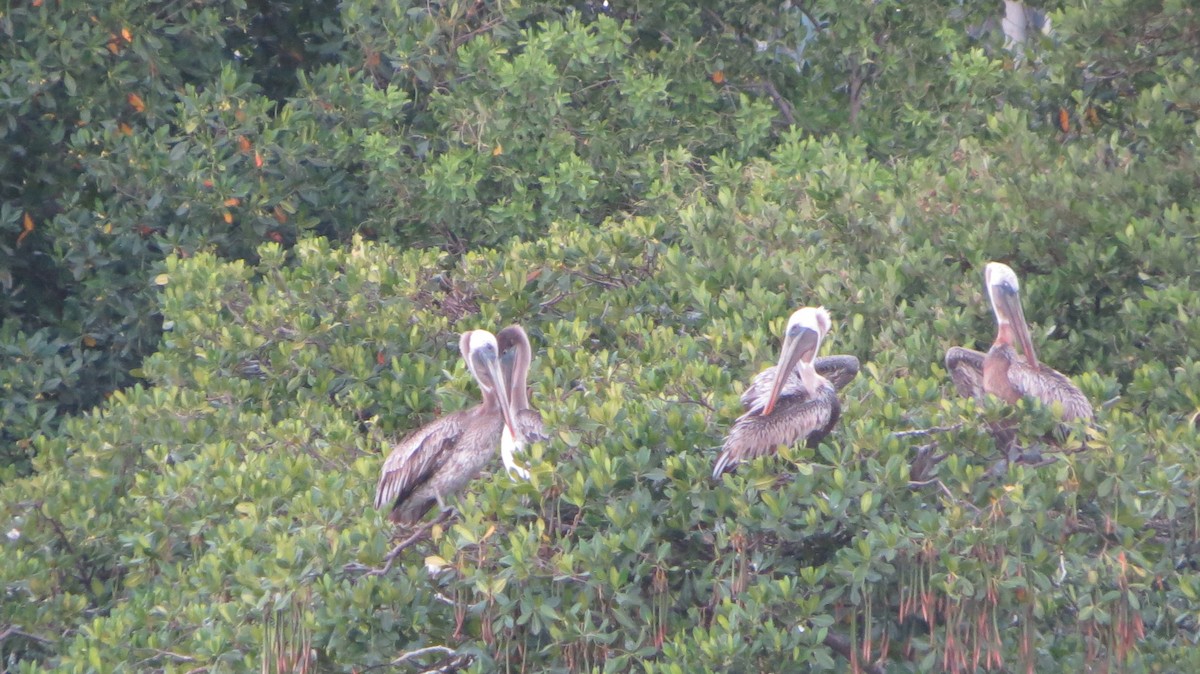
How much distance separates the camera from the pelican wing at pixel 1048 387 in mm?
5488

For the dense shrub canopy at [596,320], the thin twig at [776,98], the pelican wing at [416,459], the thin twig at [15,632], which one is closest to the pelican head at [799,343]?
the dense shrub canopy at [596,320]

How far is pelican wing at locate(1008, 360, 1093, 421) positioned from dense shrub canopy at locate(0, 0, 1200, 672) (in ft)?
1.00

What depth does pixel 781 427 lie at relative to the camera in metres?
4.98

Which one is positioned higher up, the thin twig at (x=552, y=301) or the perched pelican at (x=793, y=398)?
the perched pelican at (x=793, y=398)

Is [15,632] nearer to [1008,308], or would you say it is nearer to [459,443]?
[459,443]

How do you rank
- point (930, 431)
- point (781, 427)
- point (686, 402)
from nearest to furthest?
1. point (930, 431)
2. point (781, 427)
3. point (686, 402)

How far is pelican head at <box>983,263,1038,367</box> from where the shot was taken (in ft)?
19.9

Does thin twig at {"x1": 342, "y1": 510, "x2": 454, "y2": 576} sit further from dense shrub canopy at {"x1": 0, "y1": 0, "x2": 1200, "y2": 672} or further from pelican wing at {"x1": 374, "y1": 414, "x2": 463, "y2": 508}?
pelican wing at {"x1": 374, "y1": 414, "x2": 463, "y2": 508}

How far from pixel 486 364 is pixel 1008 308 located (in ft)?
7.42

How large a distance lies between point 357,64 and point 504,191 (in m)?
1.50

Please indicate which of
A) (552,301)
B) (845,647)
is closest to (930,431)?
(845,647)

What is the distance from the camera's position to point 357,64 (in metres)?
9.84

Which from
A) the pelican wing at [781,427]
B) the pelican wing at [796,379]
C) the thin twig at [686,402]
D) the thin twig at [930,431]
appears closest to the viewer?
the thin twig at [930,431]

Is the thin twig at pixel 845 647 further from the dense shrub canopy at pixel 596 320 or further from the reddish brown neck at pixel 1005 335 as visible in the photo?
the reddish brown neck at pixel 1005 335
